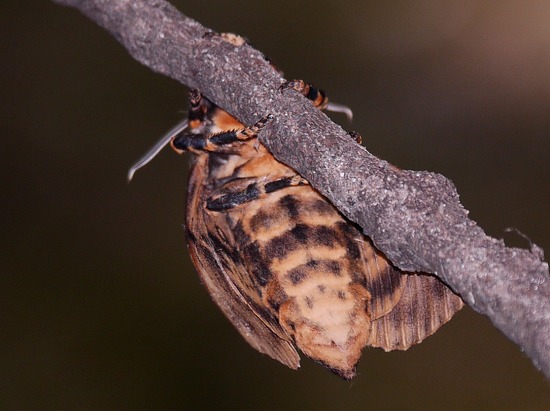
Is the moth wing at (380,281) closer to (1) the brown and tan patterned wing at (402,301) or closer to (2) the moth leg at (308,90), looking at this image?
(1) the brown and tan patterned wing at (402,301)

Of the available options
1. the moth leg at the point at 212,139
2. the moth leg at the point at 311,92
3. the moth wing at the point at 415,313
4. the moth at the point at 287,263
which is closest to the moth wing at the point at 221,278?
the moth at the point at 287,263

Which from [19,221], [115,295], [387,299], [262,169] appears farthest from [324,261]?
[19,221]

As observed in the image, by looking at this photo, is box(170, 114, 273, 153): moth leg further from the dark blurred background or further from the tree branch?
the dark blurred background

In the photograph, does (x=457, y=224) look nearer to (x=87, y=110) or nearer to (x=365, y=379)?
(x=365, y=379)

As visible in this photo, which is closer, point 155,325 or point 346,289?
point 346,289

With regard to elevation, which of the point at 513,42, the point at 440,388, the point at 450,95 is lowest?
the point at 440,388
